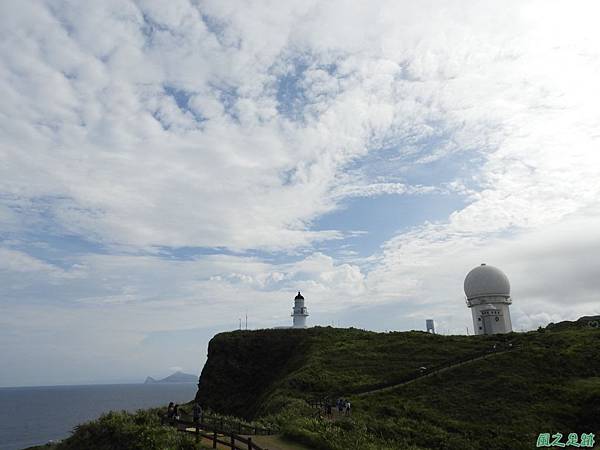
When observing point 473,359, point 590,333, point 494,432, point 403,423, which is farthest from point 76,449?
point 590,333

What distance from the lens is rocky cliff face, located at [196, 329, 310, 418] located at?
53.4 m

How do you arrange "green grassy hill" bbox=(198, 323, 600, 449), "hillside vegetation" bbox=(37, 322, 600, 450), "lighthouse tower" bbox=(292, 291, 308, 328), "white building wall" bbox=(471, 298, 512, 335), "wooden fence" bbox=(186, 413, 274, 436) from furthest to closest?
1. "lighthouse tower" bbox=(292, 291, 308, 328)
2. "white building wall" bbox=(471, 298, 512, 335)
3. "green grassy hill" bbox=(198, 323, 600, 449)
4. "wooden fence" bbox=(186, 413, 274, 436)
5. "hillside vegetation" bbox=(37, 322, 600, 450)

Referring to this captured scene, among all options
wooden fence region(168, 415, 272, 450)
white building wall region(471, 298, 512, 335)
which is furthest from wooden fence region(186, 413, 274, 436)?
white building wall region(471, 298, 512, 335)

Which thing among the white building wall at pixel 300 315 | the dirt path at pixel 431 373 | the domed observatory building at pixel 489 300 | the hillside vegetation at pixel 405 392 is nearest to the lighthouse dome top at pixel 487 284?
the domed observatory building at pixel 489 300

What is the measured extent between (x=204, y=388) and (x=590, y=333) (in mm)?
45409

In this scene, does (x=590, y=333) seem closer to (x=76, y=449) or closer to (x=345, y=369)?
(x=345, y=369)

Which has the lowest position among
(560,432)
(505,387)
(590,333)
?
(560,432)

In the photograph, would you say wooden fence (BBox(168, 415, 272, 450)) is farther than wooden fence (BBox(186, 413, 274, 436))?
No

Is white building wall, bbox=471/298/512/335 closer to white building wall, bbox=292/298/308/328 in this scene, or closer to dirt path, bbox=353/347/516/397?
dirt path, bbox=353/347/516/397

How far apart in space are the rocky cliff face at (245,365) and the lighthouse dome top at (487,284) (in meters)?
26.3

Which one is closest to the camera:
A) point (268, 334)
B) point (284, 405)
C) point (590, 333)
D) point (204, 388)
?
point (284, 405)

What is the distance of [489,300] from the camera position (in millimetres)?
67562

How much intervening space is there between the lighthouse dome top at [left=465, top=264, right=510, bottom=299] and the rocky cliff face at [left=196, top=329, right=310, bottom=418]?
1034 inches

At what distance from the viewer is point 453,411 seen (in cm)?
3045
